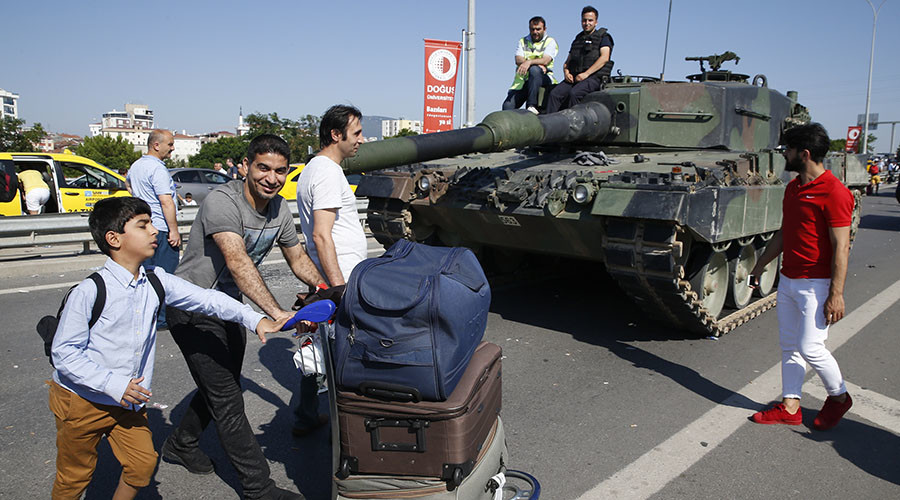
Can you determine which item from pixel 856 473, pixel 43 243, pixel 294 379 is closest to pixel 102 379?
pixel 294 379

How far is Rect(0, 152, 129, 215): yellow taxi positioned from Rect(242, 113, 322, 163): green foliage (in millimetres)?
30832

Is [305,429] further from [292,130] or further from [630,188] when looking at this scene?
[292,130]

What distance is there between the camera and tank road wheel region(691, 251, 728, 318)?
19.4ft

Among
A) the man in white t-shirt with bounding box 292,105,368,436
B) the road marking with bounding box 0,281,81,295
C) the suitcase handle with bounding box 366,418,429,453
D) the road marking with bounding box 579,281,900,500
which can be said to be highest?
the man in white t-shirt with bounding box 292,105,368,436

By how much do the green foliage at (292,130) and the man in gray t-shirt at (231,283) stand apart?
40.5 m

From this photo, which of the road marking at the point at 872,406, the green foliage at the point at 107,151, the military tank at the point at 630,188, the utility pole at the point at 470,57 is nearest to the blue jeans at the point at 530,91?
the military tank at the point at 630,188

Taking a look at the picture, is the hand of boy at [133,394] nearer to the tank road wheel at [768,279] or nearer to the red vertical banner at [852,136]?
the tank road wheel at [768,279]

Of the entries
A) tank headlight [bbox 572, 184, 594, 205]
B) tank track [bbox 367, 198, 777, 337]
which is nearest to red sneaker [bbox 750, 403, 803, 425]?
tank track [bbox 367, 198, 777, 337]

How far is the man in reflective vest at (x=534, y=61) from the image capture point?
28.4 feet

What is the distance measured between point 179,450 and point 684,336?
448 centimetres

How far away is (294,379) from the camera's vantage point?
4852 mm

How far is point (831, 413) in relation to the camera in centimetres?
405

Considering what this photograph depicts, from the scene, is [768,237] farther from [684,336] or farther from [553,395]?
[553,395]

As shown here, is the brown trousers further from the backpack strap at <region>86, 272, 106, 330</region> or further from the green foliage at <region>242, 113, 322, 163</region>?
the green foliage at <region>242, 113, 322, 163</region>
